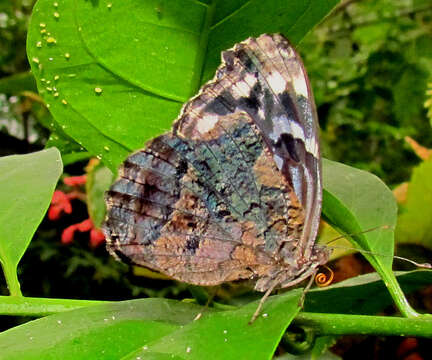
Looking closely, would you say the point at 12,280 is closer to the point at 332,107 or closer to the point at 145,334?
the point at 145,334

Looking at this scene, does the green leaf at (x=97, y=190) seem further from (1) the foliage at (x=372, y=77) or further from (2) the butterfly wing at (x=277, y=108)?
(1) the foliage at (x=372, y=77)

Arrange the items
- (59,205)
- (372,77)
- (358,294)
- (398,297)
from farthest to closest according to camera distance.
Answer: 1. (372,77)
2. (59,205)
3. (358,294)
4. (398,297)

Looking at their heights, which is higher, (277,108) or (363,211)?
(277,108)

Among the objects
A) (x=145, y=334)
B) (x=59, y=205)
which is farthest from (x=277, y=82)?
(x=59, y=205)

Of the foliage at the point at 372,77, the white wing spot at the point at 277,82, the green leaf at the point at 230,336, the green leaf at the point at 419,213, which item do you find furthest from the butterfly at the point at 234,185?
the foliage at the point at 372,77

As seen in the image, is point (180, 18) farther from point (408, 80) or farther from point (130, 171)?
point (408, 80)

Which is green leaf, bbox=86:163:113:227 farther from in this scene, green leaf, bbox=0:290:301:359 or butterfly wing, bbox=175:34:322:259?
green leaf, bbox=0:290:301:359

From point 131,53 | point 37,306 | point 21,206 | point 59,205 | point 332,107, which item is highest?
point 131,53
